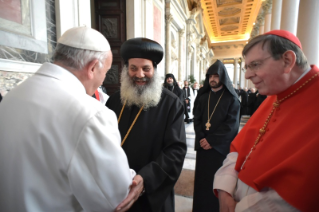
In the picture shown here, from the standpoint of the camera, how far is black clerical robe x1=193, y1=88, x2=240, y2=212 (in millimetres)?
2186

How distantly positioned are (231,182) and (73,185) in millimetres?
937

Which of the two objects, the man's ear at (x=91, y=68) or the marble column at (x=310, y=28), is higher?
the marble column at (x=310, y=28)

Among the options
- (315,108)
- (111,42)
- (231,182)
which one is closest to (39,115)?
(231,182)

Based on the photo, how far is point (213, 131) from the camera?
7.93 feet

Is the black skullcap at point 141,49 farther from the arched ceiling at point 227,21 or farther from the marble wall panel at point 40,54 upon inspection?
the arched ceiling at point 227,21

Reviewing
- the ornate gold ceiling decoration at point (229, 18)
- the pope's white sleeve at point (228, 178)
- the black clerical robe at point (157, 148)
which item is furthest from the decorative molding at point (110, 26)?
the ornate gold ceiling decoration at point (229, 18)

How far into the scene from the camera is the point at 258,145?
42.8 inches

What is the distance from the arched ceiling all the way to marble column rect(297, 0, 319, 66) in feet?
37.7

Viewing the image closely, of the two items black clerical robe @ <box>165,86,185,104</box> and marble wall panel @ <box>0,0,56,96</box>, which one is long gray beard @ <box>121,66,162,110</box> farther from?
black clerical robe @ <box>165,86,185,104</box>

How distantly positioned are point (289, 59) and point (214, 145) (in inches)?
56.9

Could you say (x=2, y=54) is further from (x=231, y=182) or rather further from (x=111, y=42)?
(x=111, y=42)

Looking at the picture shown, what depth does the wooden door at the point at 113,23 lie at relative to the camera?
19.0 ft

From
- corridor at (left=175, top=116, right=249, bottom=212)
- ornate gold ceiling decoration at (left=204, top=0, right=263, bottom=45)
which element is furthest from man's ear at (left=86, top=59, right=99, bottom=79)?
ornate gold ceiling decoration at (left=204, top=0, right=263, bottom=45)

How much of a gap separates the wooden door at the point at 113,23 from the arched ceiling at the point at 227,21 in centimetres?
941
